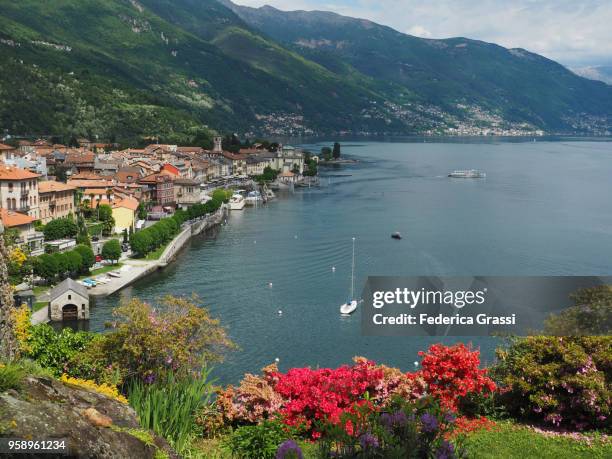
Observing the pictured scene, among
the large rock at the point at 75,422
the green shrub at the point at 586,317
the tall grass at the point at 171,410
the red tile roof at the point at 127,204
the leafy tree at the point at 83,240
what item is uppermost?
the large rock at the point at 75,422

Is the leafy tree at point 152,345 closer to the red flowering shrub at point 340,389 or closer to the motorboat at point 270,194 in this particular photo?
the red flowering shrub at point 340,389

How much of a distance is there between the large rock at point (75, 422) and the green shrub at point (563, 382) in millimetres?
6681

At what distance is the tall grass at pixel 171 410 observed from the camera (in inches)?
336

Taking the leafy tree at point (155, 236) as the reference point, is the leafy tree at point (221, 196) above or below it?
above

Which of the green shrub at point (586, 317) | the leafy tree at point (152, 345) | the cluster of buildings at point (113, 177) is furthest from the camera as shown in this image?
the cluster of buildings at point (113, 177)

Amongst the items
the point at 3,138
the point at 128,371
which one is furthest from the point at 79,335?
the point at 3,138

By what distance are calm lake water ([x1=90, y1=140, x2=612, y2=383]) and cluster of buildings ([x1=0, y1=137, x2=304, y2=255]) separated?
810 cm

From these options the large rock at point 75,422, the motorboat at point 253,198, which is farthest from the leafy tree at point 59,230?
the large rock at point 75,422

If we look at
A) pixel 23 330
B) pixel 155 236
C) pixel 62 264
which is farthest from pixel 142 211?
pixel 23 330

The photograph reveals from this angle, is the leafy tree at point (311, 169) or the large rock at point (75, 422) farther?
the leafy tree at point (311, 169)

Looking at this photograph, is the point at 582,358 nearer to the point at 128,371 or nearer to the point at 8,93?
the point at 128,371

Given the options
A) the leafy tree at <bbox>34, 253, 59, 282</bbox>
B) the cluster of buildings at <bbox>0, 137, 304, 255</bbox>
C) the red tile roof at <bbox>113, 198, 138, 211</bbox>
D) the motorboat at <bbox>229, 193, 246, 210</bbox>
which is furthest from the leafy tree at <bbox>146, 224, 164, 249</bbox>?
the motorboat at <bbox>229, 193, 246, 210</bbox>

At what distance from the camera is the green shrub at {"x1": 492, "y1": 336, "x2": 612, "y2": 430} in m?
10.3

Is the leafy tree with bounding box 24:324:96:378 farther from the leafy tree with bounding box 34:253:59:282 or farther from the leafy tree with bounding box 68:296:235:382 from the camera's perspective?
the leafy tree with bounding box 34:253:59:282
